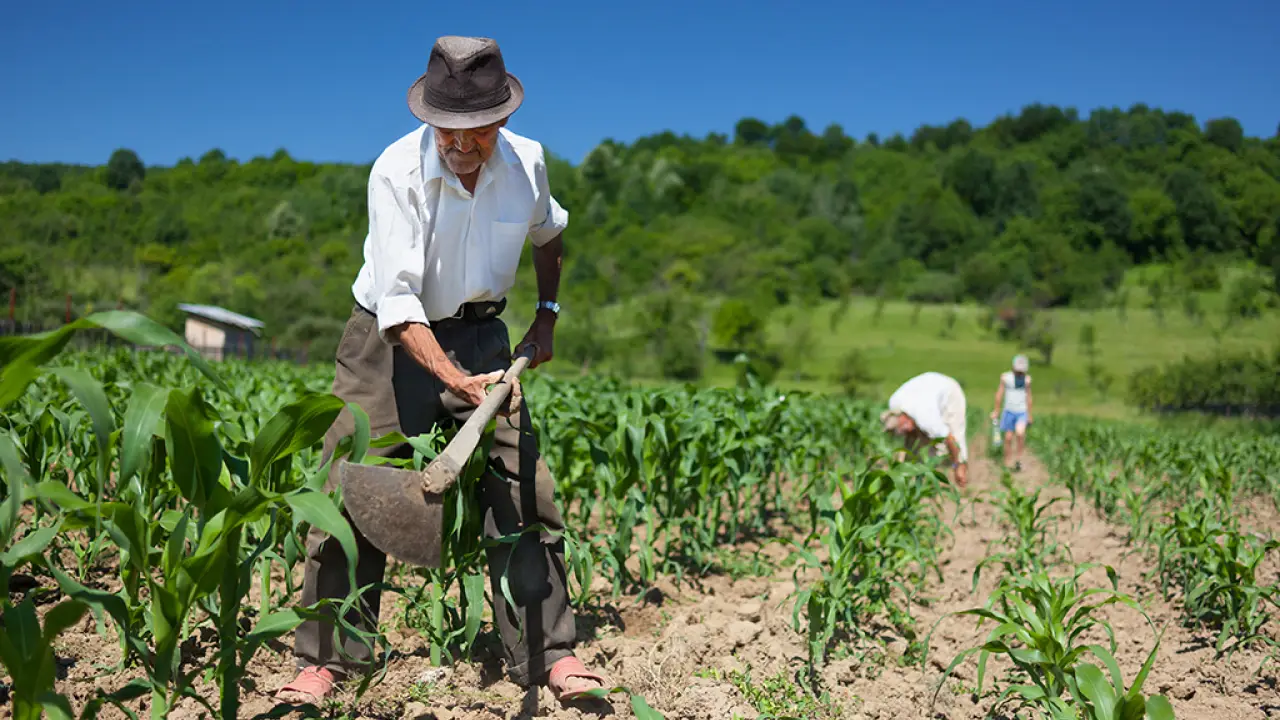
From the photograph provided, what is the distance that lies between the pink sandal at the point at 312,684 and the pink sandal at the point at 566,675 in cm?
62

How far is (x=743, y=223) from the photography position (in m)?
97.2

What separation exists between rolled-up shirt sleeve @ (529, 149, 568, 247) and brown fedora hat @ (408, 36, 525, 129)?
252 mm

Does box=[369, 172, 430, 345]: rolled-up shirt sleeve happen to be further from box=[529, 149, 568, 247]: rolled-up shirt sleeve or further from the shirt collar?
box=[529, 149, 568, 247]: rolled-up shirt sleeve

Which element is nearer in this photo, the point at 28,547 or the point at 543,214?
the point at 28,547

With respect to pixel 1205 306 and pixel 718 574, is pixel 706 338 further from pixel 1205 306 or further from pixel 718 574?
pixel 718 574

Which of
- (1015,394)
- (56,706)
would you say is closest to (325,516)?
(56,706)

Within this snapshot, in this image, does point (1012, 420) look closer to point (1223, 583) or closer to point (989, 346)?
point (1223, 583)

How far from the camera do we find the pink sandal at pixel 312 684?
8.30 ft

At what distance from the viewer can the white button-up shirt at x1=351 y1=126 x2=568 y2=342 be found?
2555mm

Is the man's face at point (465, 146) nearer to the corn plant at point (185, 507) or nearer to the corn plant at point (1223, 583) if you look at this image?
the corn plant at point (185, 507)

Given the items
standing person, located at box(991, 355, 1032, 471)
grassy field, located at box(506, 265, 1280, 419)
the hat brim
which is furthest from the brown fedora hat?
grassy field, located at box(506, 265, 1280, 419)

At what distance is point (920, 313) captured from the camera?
59.2 meters

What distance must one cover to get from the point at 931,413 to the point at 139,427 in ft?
21.9

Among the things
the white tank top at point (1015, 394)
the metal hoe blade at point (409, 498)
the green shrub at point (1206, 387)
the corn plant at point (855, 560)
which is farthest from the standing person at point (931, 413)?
the green shrub at point (1206, 387)
